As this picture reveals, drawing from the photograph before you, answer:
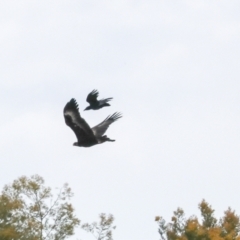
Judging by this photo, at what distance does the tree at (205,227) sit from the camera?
149 feet

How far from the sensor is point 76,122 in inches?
1344

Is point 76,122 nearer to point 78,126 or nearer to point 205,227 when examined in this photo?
point 78,126

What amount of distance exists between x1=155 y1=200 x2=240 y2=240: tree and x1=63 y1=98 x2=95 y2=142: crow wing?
11618 millimetres

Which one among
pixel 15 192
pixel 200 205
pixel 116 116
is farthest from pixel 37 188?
pixel 116 116

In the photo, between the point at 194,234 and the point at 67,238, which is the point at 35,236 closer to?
the point at 67,238

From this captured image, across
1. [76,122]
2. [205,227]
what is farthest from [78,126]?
[205,227]

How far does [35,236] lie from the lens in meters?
55.0

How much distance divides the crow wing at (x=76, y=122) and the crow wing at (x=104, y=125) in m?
0.36

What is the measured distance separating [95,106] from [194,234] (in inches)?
457

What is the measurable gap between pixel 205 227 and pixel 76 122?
13.9 m

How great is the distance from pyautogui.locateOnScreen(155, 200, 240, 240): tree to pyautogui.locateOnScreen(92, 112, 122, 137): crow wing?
9.29 metres

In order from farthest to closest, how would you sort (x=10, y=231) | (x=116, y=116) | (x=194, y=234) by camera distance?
(x=10, y=231) → (x=194, y=234) → (x=116, y=116)

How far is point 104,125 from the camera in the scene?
36062mm

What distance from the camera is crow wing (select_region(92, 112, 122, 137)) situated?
115ft
